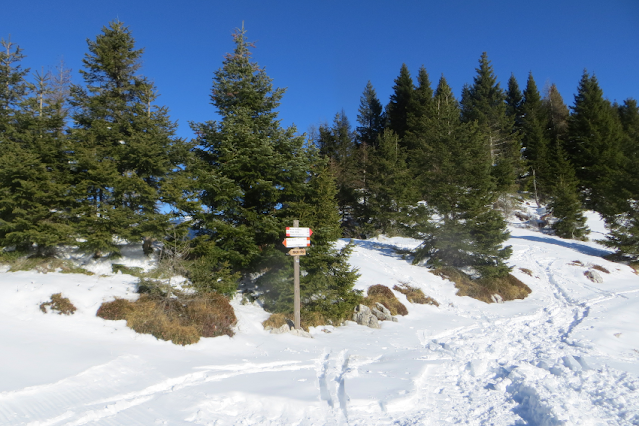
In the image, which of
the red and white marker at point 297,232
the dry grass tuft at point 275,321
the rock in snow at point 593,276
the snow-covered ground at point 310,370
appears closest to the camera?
the snow-covered ground at point 310,370

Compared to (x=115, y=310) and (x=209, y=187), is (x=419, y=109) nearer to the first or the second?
(x=209, y=187)

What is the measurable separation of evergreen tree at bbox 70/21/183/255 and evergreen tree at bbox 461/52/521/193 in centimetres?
2421

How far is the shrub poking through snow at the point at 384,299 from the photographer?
12.6 metres

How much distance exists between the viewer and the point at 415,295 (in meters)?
14.3

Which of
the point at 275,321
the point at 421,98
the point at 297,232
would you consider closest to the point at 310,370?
the point at 275,321

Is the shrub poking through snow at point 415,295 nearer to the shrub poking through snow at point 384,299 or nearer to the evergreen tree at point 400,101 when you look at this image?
the shrub poking through snow at point 384,299

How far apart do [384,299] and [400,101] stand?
1480 inches

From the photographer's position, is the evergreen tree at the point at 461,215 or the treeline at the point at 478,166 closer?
the evergreen tree at the point at 461,215

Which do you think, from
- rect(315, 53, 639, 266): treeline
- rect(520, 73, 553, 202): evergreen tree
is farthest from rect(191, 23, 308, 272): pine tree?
rect(520, 73, 553, 202): evergreen tree

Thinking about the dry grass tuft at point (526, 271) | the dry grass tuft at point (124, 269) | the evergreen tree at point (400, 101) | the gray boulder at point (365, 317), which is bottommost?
the gray boulder at point (365, 317)

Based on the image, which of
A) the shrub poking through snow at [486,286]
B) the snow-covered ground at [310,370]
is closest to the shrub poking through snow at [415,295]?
the snow-covered ground at [310,370]

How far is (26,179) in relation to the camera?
11.7m

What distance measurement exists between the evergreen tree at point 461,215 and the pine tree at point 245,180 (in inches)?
344

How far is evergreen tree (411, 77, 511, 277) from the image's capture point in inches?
673
